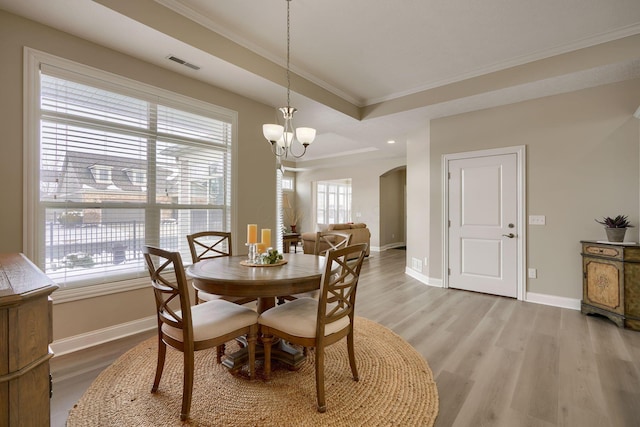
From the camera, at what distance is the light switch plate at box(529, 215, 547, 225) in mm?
3678

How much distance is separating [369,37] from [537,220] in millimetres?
3047

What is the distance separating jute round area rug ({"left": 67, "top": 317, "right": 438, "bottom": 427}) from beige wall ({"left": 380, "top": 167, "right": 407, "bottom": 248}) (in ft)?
21.8

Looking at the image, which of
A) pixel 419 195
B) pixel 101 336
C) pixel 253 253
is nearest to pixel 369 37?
pixel 253 253

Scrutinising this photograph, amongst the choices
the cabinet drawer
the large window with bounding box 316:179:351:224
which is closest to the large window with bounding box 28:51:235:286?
the cabinet drawer

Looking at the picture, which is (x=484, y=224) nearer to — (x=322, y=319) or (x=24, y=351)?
(x=322, y=319)

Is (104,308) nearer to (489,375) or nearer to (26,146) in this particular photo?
(26,146)

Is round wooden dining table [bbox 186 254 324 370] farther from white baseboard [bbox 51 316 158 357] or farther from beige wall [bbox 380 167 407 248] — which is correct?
beige wall [bbox 380 167 407 248]

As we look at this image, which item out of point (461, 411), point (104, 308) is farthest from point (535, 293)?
point (104, 308)

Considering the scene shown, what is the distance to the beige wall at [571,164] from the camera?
3229 mm

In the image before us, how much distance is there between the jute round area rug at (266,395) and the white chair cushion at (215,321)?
16.7 inches

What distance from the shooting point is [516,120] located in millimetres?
3836

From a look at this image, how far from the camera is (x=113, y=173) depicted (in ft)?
8.68

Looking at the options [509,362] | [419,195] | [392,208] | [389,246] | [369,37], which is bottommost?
[509,362]

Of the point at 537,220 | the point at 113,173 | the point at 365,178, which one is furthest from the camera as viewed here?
the point at 365,178
